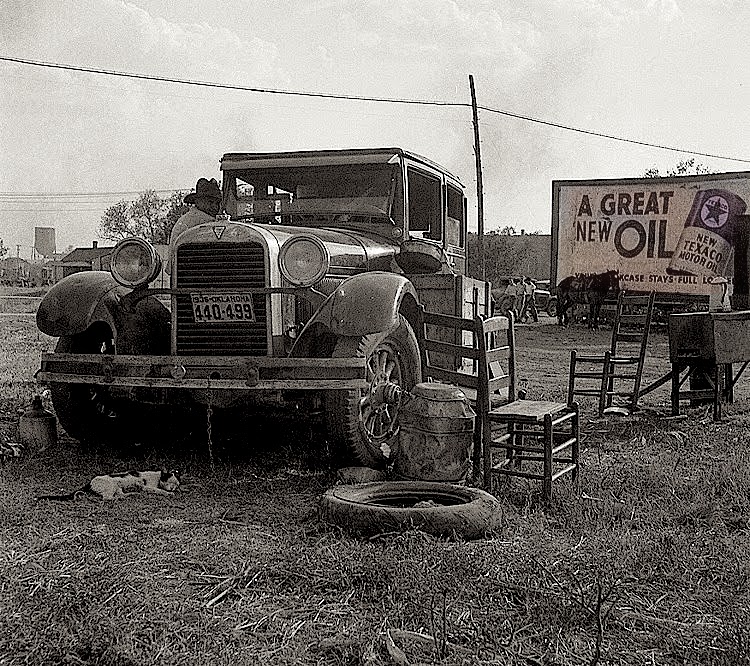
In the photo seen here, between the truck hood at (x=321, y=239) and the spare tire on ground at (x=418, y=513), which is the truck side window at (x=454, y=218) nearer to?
the truck hood at (x=321, y=239)

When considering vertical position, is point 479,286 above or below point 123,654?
above

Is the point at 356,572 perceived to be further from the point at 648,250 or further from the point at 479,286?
the point at 648,250

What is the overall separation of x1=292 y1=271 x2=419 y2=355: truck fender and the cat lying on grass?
1237 mm

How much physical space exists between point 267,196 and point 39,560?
4324mm

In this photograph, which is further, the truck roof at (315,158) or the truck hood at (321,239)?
the truck roof at (315,158)

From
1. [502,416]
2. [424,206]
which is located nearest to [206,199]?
[424,206]

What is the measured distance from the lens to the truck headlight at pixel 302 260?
6.00 m

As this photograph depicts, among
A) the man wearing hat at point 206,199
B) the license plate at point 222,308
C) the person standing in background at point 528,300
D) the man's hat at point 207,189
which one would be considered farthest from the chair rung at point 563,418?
the person standing in background at point 528,300

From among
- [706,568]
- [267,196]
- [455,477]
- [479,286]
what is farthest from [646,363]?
[706,568]

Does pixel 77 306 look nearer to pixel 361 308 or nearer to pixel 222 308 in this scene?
→ pixel 222 308

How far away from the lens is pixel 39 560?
13.6 ft

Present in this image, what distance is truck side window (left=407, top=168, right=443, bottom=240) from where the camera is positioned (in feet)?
25.7

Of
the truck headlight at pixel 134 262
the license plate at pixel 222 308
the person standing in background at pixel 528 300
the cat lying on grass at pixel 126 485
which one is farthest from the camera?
the person standing in background at pixel 528 300

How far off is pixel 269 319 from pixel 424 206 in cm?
256
